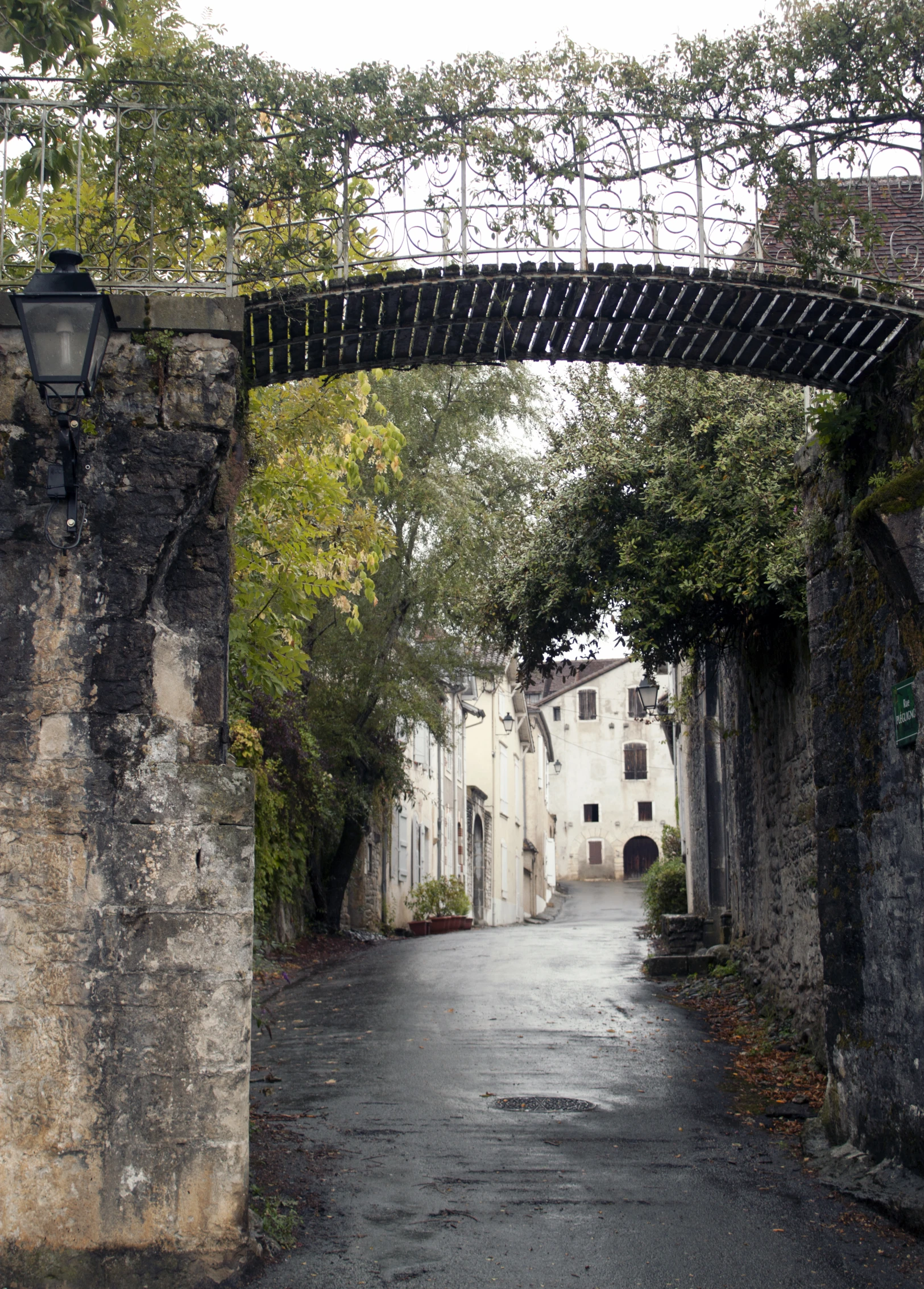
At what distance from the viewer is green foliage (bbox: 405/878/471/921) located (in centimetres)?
2703

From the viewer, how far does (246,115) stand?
5.71 m

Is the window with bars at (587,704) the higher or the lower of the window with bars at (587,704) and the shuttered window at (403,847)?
the higher

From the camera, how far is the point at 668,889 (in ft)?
64.5

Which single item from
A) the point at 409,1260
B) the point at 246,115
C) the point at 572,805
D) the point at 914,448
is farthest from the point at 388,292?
the point at 572,805

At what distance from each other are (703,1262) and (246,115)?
539cm

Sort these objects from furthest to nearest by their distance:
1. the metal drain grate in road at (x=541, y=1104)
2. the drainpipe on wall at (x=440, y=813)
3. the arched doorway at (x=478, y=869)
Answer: the arched doorway at (x=478, y=869)
the drainpipe on wall at (x=440, y=813)
the metal drain grate in road at (x=541, y=1104)

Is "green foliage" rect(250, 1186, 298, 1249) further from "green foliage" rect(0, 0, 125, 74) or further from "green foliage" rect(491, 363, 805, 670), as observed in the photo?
"green foliage" rect(0, 0, 125, 74)

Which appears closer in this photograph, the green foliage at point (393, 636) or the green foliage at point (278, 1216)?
the green foliage at point (278, 1216)

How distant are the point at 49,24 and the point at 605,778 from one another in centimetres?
5259

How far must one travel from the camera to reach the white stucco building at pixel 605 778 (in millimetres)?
57625

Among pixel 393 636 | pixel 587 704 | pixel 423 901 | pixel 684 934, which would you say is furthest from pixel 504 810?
pixel 684 934

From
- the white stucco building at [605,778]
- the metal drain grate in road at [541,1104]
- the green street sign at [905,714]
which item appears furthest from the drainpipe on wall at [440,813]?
the green street sign at [905,714]

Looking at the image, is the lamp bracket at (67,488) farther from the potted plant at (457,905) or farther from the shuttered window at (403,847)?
the potted plant at (457,905)

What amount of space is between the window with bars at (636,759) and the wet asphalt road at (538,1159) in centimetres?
4593
